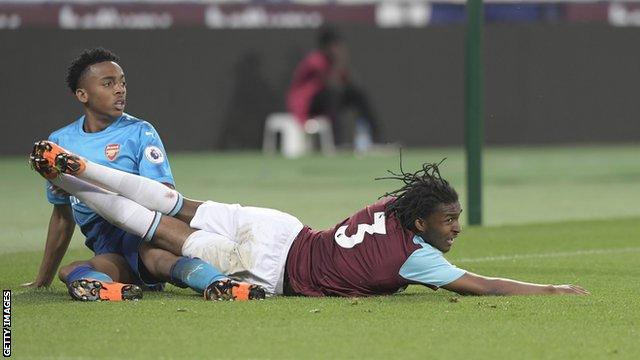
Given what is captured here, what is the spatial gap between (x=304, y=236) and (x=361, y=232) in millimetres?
348

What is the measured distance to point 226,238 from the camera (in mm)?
8219

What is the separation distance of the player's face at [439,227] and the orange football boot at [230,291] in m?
0.91

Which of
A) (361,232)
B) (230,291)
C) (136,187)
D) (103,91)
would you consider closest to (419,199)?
(361,232)

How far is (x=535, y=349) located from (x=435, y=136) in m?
19.2

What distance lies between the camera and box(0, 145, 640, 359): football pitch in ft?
21.2

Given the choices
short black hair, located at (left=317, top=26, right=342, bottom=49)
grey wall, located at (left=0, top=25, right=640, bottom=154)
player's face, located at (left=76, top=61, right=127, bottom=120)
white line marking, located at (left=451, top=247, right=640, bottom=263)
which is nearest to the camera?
player's face, located at (left=76, top=61, right=127, bottom=120)

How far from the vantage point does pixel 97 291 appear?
786 cm

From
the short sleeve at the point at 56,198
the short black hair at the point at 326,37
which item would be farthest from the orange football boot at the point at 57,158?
the short black hair at the point at 326,37

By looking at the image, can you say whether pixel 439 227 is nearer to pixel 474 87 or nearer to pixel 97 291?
pixel 97 291

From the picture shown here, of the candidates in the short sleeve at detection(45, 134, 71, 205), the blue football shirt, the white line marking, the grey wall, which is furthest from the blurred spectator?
the short sleeve at detection(45, 134, 71, 205)

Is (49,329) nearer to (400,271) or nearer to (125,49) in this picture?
(400,271)

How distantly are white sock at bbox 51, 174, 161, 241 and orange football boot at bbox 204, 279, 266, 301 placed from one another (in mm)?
516

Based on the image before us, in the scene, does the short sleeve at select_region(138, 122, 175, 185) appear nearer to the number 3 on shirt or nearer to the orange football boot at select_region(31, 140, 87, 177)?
the orange football boot at select_region(31, 140, 87, 177)

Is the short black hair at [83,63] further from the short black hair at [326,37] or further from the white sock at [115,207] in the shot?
the short black hair at [326,37]
